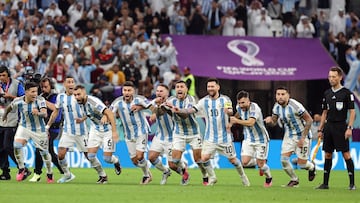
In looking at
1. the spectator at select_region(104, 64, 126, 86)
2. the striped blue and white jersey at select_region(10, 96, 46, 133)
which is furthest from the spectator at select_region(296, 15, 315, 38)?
the striped blue and white jersey at select_region(10, 96, 46, 133)

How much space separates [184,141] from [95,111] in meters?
2.00

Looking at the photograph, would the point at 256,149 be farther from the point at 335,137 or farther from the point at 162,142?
the point at 335,137

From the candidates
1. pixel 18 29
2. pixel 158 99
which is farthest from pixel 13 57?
pixel 158 99

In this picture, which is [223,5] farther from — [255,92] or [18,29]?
[18,29]

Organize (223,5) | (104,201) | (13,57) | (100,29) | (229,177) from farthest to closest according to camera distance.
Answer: (223,5)
(100,29)
(13,57)
(229,177)
(104,201)

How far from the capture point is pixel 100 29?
3606cm

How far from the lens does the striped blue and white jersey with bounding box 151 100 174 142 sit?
23.2m

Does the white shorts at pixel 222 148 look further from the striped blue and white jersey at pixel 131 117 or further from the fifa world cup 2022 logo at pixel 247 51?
the fifa world cup 2022 logo at pixel 247 51

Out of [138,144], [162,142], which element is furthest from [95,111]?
[162,142]

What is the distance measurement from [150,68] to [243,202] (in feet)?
60.4

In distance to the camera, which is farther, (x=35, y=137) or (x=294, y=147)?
(x=294, y=147)

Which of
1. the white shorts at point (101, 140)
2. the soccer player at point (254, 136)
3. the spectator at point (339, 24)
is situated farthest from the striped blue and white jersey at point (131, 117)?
the spectator at point (339, 24)

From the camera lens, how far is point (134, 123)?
23.2 metres

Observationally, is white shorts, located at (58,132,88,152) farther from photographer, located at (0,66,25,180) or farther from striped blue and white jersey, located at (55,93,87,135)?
photographer, located at (0,66,25,180)
